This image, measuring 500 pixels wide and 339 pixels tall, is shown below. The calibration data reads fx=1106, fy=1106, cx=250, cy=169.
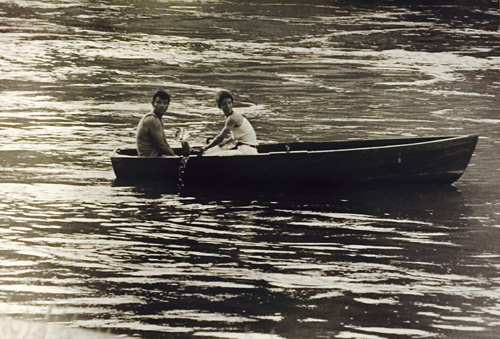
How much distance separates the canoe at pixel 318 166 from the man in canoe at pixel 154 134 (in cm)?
15

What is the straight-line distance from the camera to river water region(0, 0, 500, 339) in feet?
23.2

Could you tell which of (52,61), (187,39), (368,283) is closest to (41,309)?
(368,283)

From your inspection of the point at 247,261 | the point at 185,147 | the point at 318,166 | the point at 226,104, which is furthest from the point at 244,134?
the point at 247,261

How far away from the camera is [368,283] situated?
777cm

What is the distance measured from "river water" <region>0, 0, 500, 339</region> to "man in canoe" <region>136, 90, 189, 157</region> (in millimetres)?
462

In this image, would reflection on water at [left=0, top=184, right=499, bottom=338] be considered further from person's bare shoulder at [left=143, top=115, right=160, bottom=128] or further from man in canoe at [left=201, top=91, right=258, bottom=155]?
person's bare shoulder at [left=143, top=115, right=160, bottom=128]

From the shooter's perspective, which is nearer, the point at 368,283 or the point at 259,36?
the point at 368,283

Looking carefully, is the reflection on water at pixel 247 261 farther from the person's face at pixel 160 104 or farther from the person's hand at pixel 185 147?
the person's face at pixel 160 104

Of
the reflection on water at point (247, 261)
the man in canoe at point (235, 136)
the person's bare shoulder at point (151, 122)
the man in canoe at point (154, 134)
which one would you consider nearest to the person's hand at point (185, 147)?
the man in canoe at point (154, 134)

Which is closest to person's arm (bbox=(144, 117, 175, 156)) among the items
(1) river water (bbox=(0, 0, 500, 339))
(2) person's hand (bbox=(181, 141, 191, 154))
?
(2) person's hand (bbox=(181, 141, 191, 154))

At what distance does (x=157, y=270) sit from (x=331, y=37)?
17.4 metres

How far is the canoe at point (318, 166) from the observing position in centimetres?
1073

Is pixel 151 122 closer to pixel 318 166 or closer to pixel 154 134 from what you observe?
pixel 154 134

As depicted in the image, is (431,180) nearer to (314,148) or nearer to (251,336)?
(314,148)
